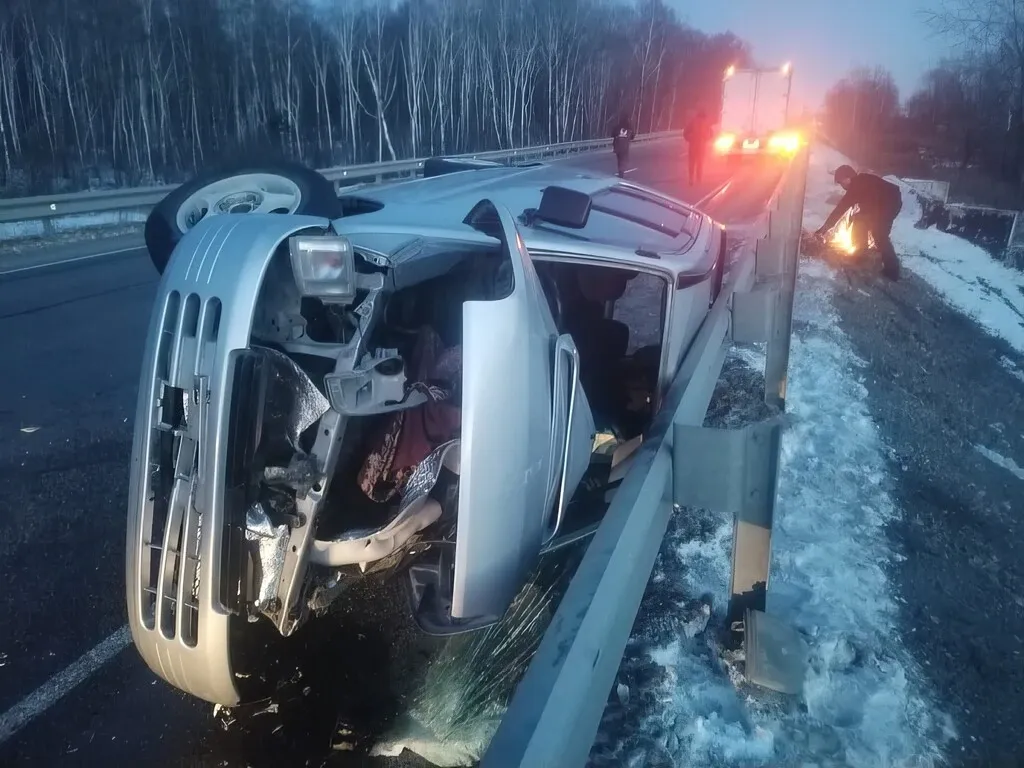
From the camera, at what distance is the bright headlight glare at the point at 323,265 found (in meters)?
2.39

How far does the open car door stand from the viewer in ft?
7.61

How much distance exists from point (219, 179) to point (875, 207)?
32.7 ft

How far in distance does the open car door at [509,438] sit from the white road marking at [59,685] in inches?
66.0

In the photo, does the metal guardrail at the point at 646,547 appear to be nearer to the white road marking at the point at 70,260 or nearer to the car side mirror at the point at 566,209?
the car side mirror at the point at 566,209

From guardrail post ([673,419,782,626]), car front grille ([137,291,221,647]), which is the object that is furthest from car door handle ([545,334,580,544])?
car front grille ([137,291,221,647])

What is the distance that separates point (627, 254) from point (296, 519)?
2.02 metres

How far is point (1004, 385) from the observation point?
6.90 metres

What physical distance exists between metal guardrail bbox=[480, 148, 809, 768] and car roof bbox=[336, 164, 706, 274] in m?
0.59

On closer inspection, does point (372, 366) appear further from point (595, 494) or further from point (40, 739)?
point (40, 739)

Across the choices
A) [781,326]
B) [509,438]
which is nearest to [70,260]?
[781,326]

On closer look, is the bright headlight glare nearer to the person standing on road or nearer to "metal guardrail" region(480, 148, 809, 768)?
"metal guardrail" region(480, 148, 809, 768)

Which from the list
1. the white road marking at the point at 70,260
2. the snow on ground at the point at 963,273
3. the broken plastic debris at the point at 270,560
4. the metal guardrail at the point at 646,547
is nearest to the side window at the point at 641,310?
the metal guardrail at the point at 646,547

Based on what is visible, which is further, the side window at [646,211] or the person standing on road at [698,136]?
the person standing on road at [698,136]

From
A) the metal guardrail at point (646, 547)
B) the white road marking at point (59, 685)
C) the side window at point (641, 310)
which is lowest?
the white road marking at point (59, 685)
